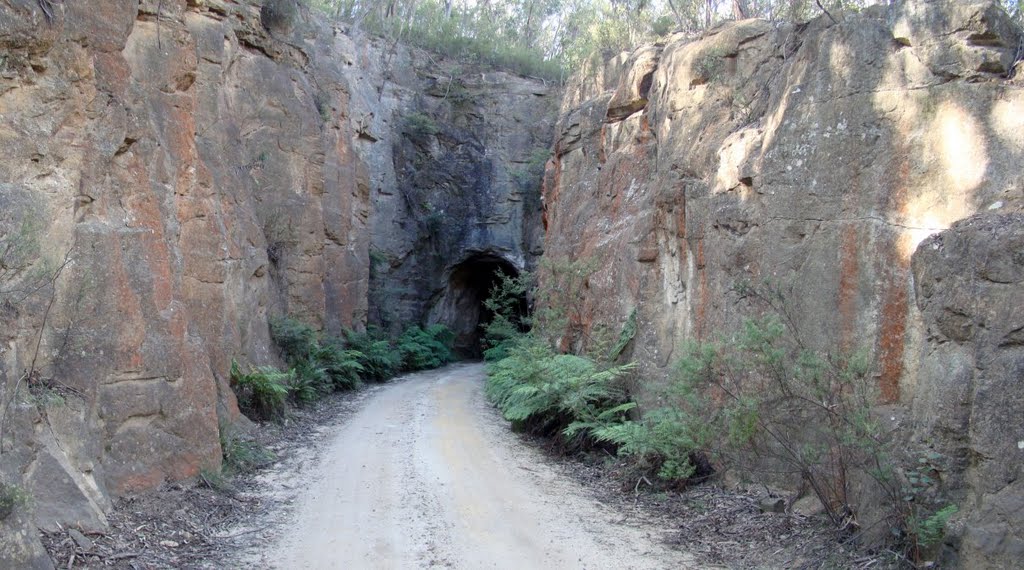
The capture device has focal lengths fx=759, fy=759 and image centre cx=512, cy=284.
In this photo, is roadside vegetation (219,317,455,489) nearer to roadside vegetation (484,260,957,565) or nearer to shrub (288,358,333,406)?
shrub (288,358,333,406)

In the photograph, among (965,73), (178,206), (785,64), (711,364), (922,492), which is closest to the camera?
(922,492)

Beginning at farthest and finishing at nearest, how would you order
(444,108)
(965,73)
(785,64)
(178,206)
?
1. (444,108)
2. (178,206)
3. (785,64)
4. (965,73)

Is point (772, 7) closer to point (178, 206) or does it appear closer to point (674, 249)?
point (674, 249)

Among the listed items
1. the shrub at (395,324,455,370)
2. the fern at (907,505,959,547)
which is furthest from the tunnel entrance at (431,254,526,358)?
the fern at (907,505,959,547)

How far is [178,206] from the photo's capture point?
11367 mm

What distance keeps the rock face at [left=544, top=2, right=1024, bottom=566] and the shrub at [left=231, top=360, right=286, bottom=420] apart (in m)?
6.33

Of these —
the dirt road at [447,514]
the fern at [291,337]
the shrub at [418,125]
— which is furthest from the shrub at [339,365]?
the shrub at [418,125]

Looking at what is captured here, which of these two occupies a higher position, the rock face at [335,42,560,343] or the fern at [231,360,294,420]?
the rock face at [335,42,560,343]

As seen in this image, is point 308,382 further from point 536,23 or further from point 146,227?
point 536,23

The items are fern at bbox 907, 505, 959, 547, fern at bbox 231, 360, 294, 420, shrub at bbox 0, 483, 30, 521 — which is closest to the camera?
shrub at bbox 0, 483, 30, 521

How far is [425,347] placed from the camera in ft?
94.8

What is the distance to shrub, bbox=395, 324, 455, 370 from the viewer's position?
91.4 ft

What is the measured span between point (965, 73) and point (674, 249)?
5.31 metres

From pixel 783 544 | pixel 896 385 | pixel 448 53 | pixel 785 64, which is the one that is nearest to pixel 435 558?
pixel 783 544
